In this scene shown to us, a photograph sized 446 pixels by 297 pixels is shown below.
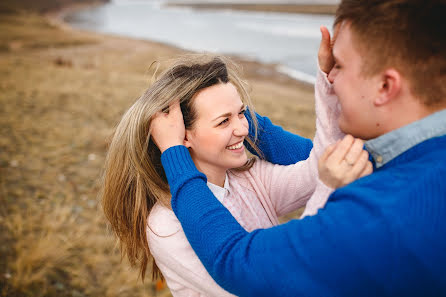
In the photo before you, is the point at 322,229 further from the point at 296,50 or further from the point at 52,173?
the point at 296,50

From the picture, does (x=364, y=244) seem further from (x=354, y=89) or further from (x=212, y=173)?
(x=212, y=173)

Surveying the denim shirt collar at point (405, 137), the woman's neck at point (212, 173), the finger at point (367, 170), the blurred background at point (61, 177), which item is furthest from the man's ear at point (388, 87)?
the blurred background at point (61, 177)

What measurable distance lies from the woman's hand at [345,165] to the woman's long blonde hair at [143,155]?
0.93 meters

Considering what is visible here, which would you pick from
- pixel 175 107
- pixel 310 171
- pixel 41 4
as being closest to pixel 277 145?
pixel 310 171

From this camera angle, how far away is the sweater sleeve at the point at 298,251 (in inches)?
38.8

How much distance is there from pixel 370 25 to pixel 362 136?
17.1 inches

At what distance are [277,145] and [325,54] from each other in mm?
800

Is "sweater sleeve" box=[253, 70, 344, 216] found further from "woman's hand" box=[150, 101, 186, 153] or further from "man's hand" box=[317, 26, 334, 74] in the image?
"woman's hand" box=[150, 101, 186, 153]

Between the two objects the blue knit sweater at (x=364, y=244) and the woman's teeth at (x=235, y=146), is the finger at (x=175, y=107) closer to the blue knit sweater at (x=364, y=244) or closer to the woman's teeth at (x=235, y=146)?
the woman's teeth at (x=235, y=146)

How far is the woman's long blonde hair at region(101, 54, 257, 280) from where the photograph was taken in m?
1.85

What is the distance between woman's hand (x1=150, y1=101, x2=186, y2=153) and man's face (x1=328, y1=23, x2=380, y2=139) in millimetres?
845

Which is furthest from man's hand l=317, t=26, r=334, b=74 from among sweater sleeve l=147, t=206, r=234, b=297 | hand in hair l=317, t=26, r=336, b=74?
sweater sleeve l=147, t=206, r=234, b=297

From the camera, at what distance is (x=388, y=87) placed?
118cm

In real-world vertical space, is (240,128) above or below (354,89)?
below
